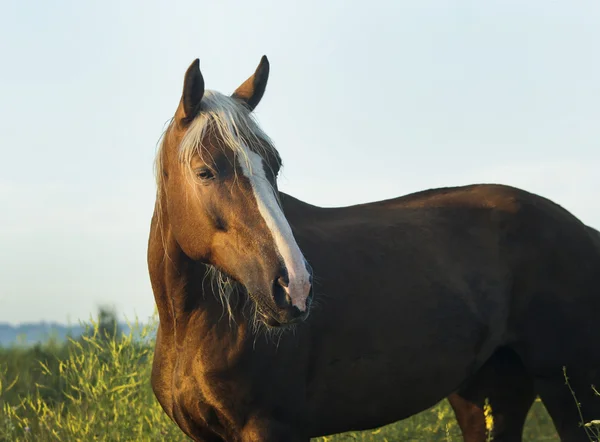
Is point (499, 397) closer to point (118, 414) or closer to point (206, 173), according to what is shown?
point (118, 414)

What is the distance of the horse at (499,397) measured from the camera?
5.53m

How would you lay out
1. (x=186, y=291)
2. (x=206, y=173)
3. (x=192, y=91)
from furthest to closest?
(x=186, y=291)
(x=192, y=91)
(x=206, y=173)

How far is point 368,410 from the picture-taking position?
4.54m

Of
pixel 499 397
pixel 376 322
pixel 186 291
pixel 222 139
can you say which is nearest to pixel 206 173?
pixel 222 139

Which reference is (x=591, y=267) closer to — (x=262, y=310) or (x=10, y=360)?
(x=262, y=310)

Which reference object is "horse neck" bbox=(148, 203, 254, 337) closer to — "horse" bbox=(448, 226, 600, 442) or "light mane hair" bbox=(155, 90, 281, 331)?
"light mane hair" bbox=(155, 90, 281, 331)

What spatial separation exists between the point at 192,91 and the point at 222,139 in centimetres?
32

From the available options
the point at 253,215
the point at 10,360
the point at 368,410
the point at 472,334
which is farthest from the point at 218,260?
the point at 10,360

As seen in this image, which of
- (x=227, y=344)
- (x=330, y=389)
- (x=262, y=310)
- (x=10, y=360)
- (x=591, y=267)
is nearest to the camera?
(x=262, y=310)

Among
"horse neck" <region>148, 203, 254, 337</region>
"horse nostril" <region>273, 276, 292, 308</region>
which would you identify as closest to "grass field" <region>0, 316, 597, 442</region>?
"horse neck" <region>148, 203, 254, 337</region>

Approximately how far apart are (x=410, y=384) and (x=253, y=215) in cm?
171

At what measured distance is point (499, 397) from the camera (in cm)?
562

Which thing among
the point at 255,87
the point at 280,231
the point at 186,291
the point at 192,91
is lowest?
the point at 186,291

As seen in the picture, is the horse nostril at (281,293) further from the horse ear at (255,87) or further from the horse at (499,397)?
the horse at (499,397)
